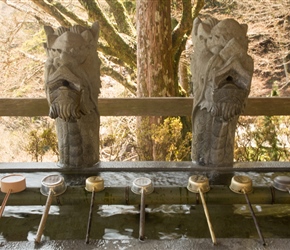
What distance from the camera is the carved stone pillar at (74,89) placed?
2055 millimetres

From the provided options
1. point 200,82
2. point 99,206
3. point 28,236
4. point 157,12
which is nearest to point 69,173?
point 99,206

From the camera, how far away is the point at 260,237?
157cm

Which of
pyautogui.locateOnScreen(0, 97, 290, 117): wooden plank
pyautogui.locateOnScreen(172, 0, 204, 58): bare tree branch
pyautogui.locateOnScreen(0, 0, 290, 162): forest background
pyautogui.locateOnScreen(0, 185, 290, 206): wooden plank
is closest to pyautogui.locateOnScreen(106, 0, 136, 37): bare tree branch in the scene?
pyautogui.locateOnScreen(0, 0, 290, 162): forest background

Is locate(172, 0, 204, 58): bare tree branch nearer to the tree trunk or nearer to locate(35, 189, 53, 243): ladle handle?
the tree trunk

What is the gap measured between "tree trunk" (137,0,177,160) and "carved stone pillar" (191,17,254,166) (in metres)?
2.27

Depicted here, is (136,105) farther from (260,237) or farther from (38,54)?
(38,54)

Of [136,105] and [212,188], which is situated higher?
[136,105]

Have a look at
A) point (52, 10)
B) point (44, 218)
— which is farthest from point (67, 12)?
point (44, 218)

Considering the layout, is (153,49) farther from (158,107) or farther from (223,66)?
(223,66)

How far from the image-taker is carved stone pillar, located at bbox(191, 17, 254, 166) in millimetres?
2053

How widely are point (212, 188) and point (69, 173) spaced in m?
0.97

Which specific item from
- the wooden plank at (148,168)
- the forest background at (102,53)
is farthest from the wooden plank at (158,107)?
the forest background at (102,53)

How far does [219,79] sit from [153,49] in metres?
2.77

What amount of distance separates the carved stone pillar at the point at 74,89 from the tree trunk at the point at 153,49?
2278 mm
